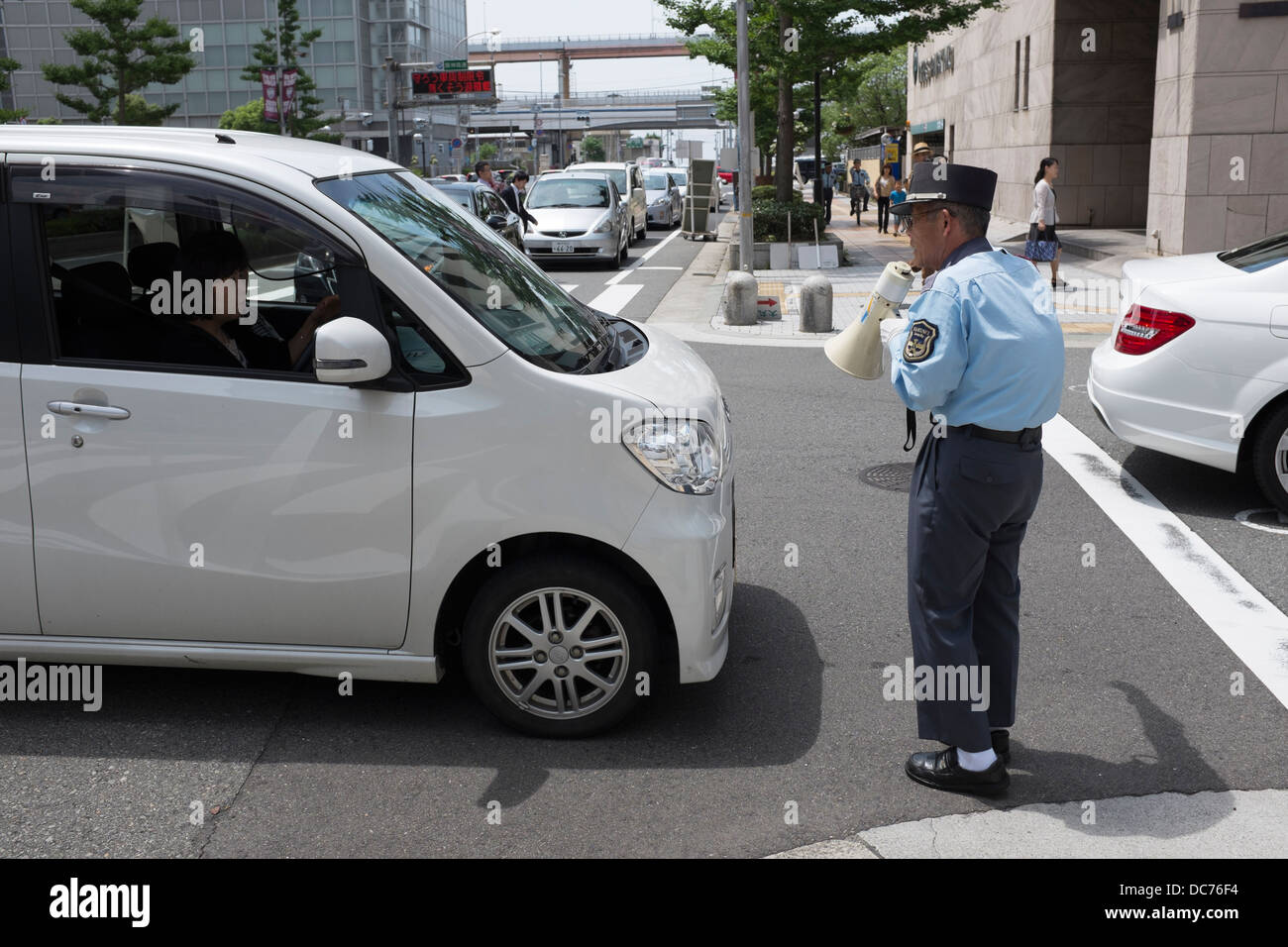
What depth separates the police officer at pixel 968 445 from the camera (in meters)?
3.49

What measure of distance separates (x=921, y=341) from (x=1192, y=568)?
3207mm

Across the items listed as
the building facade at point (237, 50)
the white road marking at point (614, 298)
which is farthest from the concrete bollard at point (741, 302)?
the building facade at point (237, 50)

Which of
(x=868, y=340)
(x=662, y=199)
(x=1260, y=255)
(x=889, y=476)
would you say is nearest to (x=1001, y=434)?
(x=868, y=340)

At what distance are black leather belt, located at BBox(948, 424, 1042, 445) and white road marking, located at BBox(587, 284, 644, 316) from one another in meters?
13.5

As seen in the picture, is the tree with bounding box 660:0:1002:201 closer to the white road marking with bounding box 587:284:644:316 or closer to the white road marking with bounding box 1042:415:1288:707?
the white road marking with bounding box 587:284:644:316

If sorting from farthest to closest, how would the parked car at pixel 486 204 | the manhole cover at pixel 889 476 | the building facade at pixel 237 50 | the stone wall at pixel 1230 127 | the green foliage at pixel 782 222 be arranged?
1. the building facade at pixel 237 50
2. the green foliage at pixel 782 222
3. the parked car at pixel 486 204
4. the stone wall at pixel 1230 127
5. the manhole cover at pixel 889 476

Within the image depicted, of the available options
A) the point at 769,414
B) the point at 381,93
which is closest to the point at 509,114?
the point at 381,93

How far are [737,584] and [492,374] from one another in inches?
87.5

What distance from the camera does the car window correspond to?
13.3 feet

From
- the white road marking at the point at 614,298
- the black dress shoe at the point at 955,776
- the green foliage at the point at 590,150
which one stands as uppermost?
the green foliage at the point at 590,150

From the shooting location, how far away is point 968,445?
3.60 meters

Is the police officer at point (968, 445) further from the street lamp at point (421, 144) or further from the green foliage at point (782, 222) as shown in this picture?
the street lamp at point (421, 144)

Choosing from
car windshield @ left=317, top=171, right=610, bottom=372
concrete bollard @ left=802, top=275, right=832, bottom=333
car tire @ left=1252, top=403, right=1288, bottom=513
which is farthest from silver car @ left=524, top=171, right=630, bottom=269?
car windshield @ left=317, top=171, right=610, bottom=372

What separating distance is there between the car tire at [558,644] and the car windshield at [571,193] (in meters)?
21.8
